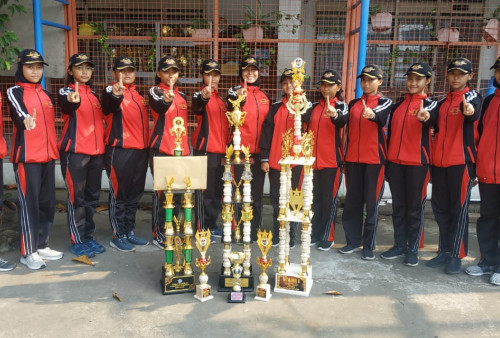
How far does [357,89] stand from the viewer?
539 centimetres

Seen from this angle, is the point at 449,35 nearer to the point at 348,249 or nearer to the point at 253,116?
the point at 253,116

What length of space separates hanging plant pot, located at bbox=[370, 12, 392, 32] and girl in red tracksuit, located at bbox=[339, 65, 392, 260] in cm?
271

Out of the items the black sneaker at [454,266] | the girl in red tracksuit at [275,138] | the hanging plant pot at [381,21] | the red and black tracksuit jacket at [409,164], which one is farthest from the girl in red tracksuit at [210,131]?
the hanging plant pot at [381,21]

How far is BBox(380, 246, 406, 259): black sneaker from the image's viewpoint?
4382 mm

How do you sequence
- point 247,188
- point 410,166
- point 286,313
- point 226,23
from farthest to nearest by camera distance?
point 226,23 < point 410,166 < point 247,188 < point 286,313

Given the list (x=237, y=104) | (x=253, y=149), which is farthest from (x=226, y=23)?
(x=237, y=104)

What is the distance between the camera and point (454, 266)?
406 cm

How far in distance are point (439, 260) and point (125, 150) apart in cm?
327

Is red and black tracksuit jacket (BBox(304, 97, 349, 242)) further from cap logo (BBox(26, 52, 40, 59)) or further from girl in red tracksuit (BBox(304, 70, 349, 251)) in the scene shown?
cap logo (BBox(26, 52, 40, 59))

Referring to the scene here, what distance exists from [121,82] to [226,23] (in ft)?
10.5

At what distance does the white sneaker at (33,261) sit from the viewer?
156 inches

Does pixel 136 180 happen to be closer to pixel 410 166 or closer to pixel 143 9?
pixel 410 166

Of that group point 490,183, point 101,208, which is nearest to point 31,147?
point 101,208

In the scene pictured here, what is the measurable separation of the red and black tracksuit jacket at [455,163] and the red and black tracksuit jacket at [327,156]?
0.89m
